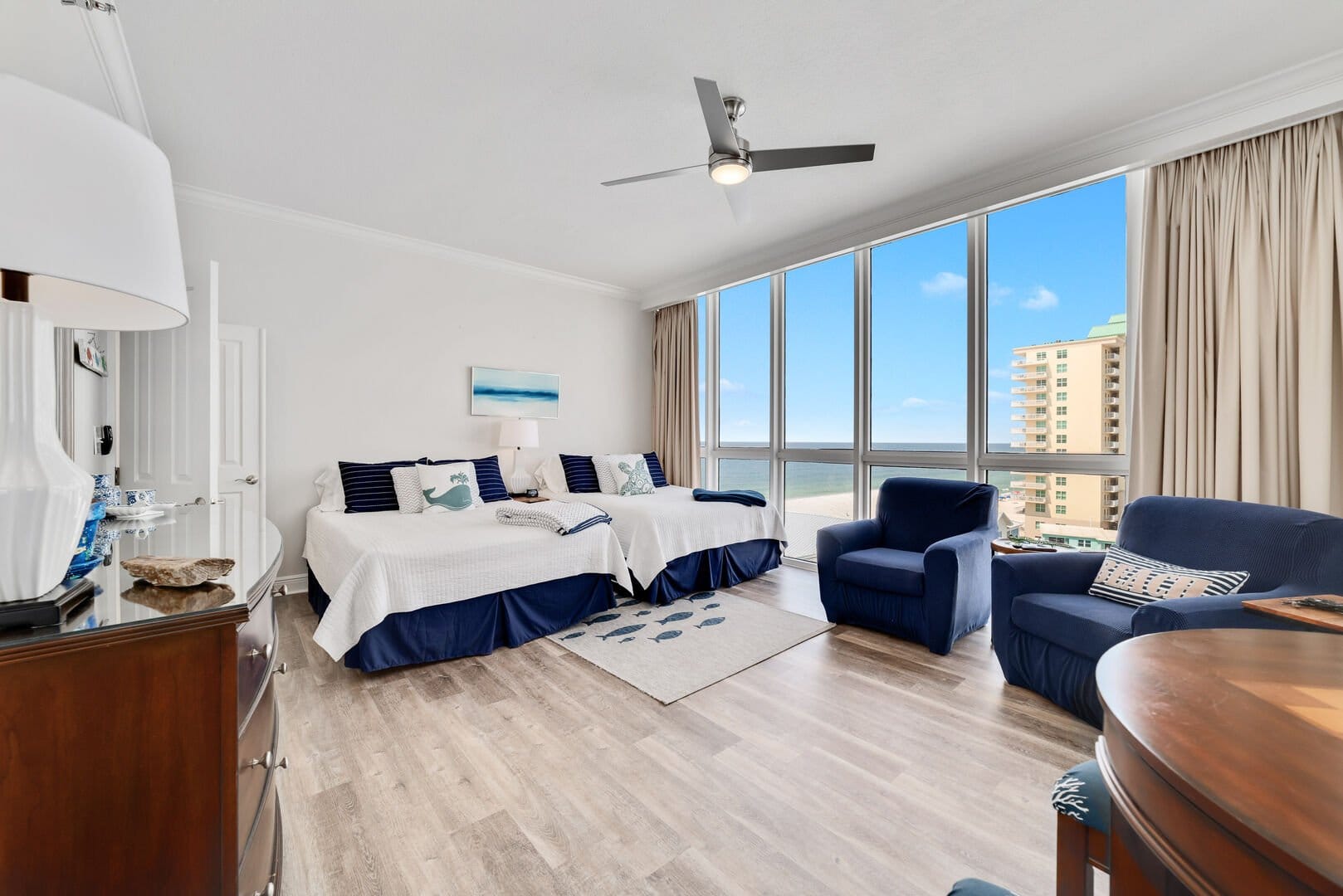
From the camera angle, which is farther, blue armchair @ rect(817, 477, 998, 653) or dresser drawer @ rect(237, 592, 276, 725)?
blue armchair @ rect(817, 477, 998, 653)

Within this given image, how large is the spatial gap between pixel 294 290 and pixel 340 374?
2.10 feet

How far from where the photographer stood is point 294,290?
396 centimetres

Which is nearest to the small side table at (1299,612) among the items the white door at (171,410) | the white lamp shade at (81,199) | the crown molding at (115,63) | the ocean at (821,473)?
the ocean at (821,473)

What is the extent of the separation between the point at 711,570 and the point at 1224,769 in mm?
3631

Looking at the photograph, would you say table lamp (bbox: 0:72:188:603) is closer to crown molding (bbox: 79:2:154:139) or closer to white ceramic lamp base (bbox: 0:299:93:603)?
white ceramic lamp base (bbox: 0:299:93:603)

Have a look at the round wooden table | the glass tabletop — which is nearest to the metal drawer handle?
the glass tabletop

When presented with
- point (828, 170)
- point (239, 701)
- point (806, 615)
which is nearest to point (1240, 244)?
point (828, 170)

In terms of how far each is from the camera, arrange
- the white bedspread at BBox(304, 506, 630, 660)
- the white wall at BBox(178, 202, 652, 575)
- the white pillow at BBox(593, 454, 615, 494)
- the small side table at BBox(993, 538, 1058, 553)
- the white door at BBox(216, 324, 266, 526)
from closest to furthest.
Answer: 1. the white bedspread at BBox(304, 506, 630, 660)
2. the small side table at BBox(993, 538, 1058, 553)
3. the white door at BBox(216, 324, 266, 526)
4. the white wall at BBox(178, 202, 652, 575)
5. the white pillow at BBox(593, 454, 615, 494)

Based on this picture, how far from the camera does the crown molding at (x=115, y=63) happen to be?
2016 mm

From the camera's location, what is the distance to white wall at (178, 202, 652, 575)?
12.6 feet

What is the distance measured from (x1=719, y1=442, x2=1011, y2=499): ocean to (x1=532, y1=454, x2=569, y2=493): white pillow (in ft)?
5.27

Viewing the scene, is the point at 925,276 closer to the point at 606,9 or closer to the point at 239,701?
the point at 606,9

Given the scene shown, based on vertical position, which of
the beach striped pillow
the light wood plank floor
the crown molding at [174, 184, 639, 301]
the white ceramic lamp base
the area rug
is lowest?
the light wood plank floor

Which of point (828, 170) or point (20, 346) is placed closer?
point (20, 346)
